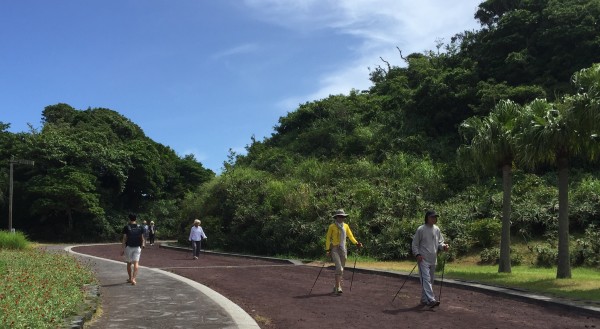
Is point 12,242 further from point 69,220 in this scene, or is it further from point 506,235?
point 69,220

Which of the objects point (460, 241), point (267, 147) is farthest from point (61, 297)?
point (267, 147)

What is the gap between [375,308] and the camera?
9.27 metres

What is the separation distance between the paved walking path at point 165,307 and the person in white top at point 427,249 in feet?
10.3

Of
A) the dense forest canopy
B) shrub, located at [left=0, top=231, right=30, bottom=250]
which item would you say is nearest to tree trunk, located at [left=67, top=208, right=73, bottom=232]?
the dense forest canopy

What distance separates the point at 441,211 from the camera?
2259cm

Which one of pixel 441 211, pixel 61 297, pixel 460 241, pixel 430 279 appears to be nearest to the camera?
pixel 61 297

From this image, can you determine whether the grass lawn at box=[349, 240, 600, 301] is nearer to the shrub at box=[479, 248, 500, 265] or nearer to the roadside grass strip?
the shrub at box=[479, 248, 500, 265]

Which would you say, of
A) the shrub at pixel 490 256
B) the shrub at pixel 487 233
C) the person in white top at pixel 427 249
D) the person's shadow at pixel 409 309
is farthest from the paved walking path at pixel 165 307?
the shrub at pixel 487 233

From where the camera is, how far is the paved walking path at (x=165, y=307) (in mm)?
7516

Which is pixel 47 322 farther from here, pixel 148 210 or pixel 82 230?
pixel 148 210

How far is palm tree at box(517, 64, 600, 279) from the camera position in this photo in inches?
463

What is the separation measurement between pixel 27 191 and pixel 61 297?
122 ft

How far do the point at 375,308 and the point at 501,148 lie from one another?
7130 millimetres

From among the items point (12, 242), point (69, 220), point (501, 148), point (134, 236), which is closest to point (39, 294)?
point (134, 236)
